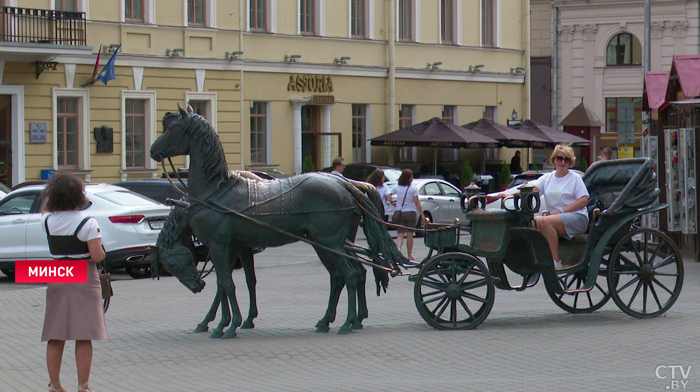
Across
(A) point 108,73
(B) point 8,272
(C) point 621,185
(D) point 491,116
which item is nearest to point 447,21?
(D) point 491,116

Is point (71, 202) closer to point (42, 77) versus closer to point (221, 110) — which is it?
point (42, 77)

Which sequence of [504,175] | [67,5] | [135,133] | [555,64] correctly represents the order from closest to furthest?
[67,5]
[135,133]
[504,175]
[555,64]

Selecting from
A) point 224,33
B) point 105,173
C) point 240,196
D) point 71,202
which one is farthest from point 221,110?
point 71,202

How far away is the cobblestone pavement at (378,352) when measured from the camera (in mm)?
8359

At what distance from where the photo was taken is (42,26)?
27594 mm

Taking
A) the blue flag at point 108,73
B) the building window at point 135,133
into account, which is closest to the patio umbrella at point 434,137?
the building window at point 135,133

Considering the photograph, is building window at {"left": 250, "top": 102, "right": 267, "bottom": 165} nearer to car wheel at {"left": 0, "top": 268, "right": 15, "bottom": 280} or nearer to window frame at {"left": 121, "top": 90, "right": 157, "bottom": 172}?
window frame at {"left": 121, "top": 90, "right": 157, "bottom": 172}

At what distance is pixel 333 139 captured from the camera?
3609cm

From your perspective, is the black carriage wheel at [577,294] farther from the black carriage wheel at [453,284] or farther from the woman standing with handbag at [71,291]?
the woman standing with handbag at [71,291]

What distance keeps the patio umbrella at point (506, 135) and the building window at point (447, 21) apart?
360 cm

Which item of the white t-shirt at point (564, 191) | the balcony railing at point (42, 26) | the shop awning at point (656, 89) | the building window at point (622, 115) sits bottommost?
the white t-shirt at point (564, 191)

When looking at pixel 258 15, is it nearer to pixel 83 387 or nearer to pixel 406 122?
pixel 406 122

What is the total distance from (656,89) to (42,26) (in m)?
15.4

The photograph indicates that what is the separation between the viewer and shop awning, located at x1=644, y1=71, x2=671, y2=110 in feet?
62.3
